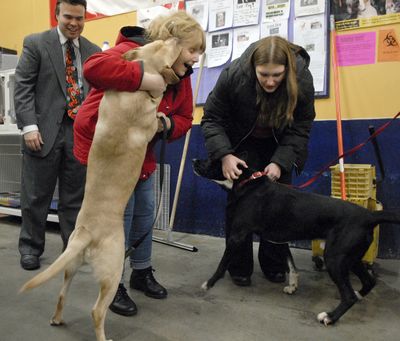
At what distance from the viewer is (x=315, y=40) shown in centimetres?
295

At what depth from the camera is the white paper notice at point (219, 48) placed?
130 inches

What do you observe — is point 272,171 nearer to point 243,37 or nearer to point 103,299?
point 103,299

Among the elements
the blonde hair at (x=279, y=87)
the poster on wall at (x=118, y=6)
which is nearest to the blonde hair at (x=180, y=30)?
the blonde hair at (x=279, y=87)

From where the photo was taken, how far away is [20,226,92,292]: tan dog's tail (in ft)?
4.44

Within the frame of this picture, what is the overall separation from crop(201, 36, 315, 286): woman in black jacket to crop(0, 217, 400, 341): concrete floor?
233 mm

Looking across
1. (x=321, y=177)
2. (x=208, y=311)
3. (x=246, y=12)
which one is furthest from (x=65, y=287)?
(x=246, y=12)

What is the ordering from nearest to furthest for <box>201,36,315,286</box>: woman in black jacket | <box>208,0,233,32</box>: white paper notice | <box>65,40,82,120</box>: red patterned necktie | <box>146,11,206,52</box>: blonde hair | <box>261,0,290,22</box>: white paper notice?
<box>146,11,206,52</box>: blonde hair → <box>201,36,315,286</box>: woman in black jacket → <box>65,40,82,120</box>: red patterned necktie → <box>261,0,290,22</box>: white paper notice → <box>208,0,233,32</box>: white paper notice

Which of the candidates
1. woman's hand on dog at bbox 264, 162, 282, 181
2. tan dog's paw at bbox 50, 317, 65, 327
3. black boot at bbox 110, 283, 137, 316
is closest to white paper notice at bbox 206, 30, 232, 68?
woman's hand on dog at bbox 264, 162, 282, 181

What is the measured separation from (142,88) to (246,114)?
0.84 m

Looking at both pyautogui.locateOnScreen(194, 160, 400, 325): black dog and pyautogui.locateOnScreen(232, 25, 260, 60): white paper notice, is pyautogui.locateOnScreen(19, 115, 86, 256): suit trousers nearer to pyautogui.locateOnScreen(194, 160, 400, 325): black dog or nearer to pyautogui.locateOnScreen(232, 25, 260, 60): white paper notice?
pyautogui.locateOnScreen(194, 160, 400, 325): black dog

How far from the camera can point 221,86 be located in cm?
226

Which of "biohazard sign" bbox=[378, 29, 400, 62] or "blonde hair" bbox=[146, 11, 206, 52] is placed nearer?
"blonde hair" bbox=[146, 11, 206, 52]

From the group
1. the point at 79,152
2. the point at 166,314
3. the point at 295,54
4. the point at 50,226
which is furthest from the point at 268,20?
the point at 50,226

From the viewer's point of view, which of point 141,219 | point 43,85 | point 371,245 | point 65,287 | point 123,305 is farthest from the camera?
point 43,85
